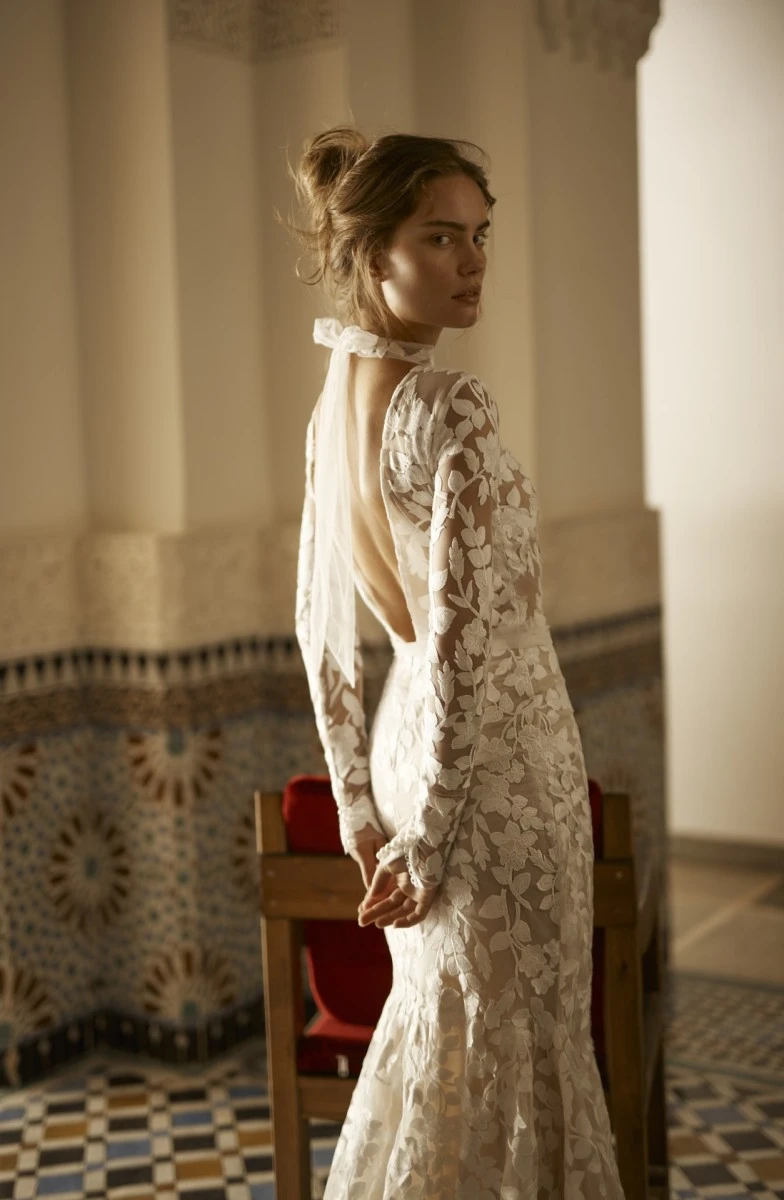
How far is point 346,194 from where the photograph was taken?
216 centimetres

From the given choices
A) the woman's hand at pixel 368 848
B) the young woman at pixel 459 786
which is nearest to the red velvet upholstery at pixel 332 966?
the woman's hand at pixel 368 848

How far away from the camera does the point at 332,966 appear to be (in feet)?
8.20

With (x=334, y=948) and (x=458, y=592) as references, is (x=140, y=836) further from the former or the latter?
(x=458, y=592)

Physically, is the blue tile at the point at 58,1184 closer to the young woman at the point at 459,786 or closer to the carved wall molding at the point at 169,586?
the young woman at the point at 459,786

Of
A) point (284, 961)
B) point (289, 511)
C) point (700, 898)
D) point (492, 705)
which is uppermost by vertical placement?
point (289, 511)

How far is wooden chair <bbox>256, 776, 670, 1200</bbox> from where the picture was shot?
2.29 metres

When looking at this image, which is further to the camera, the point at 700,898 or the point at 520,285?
the point at 700,898

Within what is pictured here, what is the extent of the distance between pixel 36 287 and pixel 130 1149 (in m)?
2.05

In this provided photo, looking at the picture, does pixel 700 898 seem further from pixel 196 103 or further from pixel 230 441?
pixel 196 103

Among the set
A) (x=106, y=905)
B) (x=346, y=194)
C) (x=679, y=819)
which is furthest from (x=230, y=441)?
(x=679, y=819)

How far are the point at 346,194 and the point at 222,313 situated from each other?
162 centimetres

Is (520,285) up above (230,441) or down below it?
above

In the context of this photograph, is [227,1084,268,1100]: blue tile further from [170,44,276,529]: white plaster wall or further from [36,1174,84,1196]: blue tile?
[170,44,276,529]: white plaster wall

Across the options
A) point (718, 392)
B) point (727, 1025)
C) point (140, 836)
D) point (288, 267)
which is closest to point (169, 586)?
point (140, 836)
